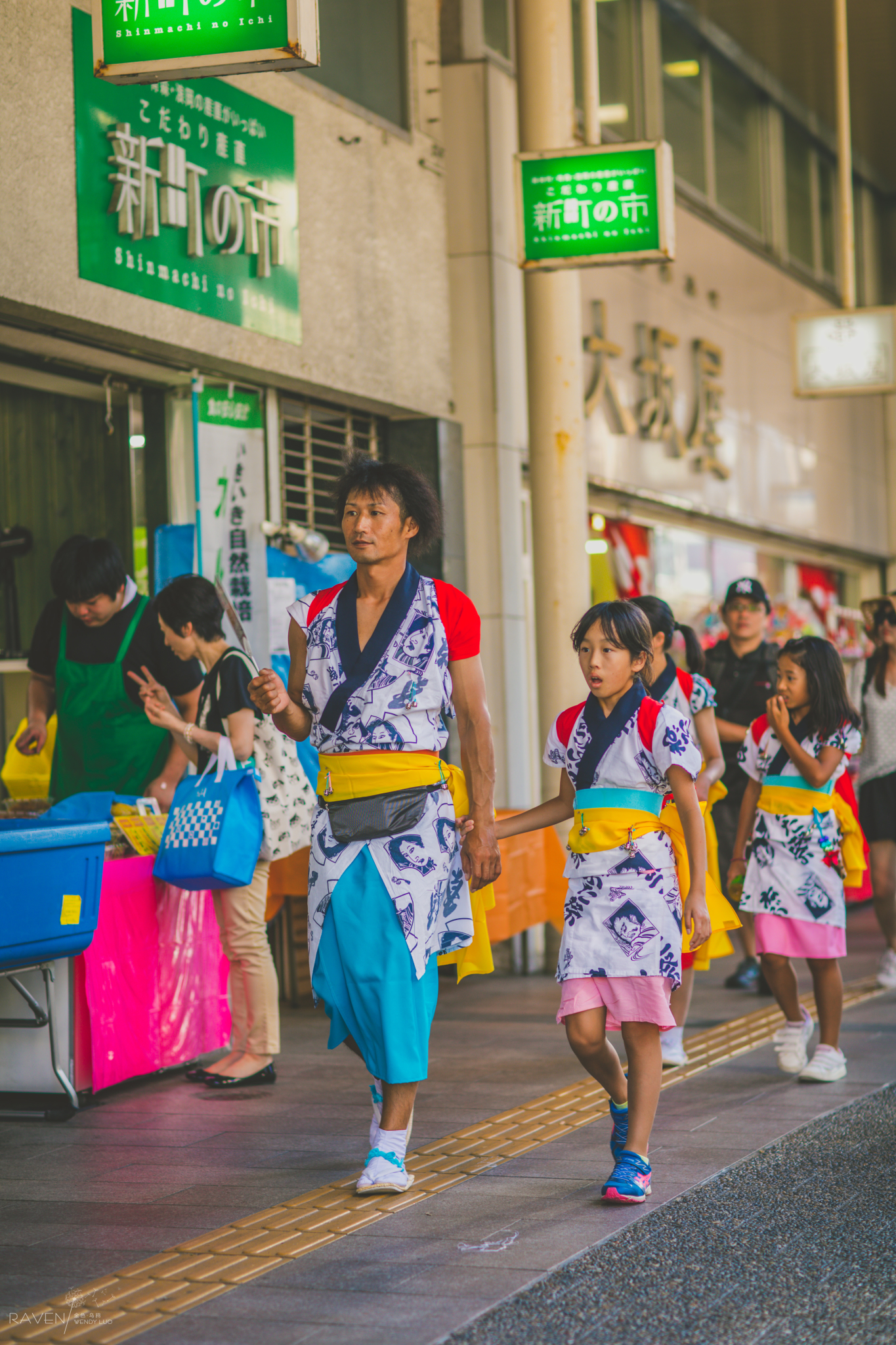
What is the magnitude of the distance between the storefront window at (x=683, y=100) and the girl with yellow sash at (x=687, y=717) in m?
8.27

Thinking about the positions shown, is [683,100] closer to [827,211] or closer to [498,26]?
[498,26]

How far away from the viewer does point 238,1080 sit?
630 centimetres

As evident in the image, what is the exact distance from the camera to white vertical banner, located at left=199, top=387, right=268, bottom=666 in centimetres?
809

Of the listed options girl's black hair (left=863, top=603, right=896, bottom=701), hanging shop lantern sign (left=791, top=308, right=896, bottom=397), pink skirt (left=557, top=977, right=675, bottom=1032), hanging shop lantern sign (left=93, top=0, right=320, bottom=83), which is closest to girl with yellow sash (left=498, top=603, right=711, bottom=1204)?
pink skirt (left=557, top=977, right=675, bottom=1032)

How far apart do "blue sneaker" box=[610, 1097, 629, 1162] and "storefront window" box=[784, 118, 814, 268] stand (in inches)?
523

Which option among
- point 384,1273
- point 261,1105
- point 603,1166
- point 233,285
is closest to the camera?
point 384,1273

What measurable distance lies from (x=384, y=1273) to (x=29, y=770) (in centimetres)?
407

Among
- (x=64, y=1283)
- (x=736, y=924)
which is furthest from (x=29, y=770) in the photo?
(x=64, y=1283)

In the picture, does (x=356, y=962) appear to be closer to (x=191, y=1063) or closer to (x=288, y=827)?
(x=288, y=827)

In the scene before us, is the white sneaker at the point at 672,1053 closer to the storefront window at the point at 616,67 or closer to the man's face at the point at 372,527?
the man's face at the point at 372,527

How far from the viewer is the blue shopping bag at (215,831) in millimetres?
6020

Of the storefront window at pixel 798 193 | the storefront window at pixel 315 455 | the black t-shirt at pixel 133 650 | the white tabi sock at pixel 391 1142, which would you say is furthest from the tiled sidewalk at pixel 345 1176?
the storefront window at pixel 798 193

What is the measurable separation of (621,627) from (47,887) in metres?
2.07

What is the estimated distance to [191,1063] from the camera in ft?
22.4
